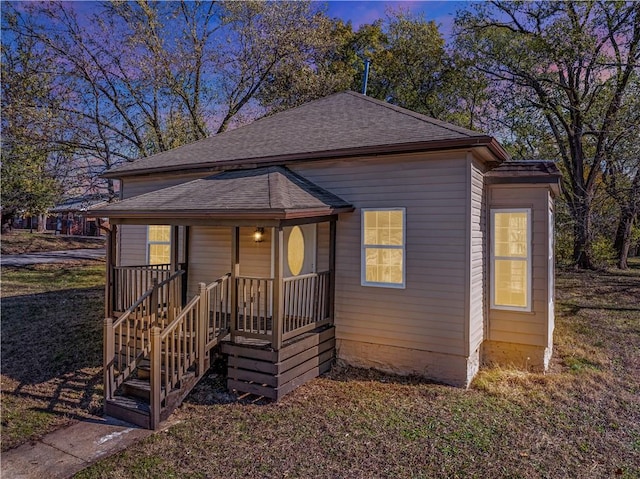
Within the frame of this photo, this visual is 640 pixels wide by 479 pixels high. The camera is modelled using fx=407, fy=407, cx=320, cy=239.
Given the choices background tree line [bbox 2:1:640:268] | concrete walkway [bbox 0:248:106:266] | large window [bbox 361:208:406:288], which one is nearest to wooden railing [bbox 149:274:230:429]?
large window [bbox 361:208:406:288]

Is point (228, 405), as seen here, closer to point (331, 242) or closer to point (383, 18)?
point (331, 242)

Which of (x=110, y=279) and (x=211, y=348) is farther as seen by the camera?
(x=110, y=279)

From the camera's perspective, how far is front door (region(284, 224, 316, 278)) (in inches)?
291

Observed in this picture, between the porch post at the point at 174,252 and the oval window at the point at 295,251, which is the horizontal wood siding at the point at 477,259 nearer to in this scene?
the oval window at the point at 295,251

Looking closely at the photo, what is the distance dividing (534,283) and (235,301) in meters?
4.93

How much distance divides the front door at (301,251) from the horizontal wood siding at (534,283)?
3315 millimetres

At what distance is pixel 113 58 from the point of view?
→ 1620 centimetres

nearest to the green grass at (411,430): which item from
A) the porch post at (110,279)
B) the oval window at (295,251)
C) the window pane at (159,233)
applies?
the oval window at (295,251)

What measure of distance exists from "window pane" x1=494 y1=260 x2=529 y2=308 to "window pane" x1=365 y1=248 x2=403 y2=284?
186 centimetres

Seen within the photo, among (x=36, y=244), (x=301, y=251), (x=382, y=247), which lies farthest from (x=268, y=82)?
(x=36, y=244)

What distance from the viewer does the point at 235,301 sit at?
6094 millimetres

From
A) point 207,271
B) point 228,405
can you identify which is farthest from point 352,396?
point 207,271

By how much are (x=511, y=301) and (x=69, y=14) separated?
18313 millimetres

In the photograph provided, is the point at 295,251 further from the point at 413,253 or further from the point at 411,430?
the point at 411,430
